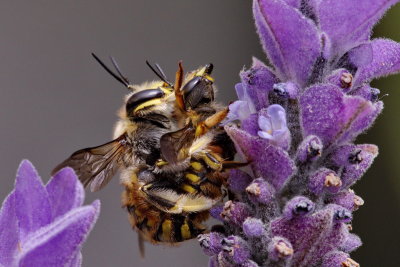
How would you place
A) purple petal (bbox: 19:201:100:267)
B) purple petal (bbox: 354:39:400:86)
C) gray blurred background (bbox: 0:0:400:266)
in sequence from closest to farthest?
1. purple petal (bbox: 19:201:100:267)
2. purple petal (bbox: 354:39:400:86)
3. gray blurred background (bbox: 0:0:400:266)

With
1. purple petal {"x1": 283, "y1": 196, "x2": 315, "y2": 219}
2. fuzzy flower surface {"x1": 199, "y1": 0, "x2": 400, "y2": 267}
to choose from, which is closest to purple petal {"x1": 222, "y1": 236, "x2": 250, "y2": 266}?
fuzzy flower surface {"x1": 199, "y1": 0, "x2": 400, "y2": 267}

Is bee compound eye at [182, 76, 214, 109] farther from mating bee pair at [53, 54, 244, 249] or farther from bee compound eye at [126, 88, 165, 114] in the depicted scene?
bee compound eye at [126, 88, 165, 114]

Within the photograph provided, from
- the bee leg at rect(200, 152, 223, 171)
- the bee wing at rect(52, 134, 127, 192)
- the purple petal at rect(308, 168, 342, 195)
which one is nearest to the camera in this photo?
the purple petal at rect(308, 168, 342, 195)

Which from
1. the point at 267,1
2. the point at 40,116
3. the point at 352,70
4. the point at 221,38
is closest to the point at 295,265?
the point at 352,70

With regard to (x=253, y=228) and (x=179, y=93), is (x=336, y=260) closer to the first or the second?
(x=253, y=228)

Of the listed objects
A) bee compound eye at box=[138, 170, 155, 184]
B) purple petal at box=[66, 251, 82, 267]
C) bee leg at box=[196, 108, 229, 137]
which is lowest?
bee compound eye at box=[138, 170, 155, 184]

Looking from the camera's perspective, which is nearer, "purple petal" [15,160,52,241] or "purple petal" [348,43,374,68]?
"purple petal" [15,160,52,241]

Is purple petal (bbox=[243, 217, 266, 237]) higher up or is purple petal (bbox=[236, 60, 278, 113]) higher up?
purple petal (bbox=[236, 60, 278, 113])

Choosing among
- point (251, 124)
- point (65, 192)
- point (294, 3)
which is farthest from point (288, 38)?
point (65, 192)
